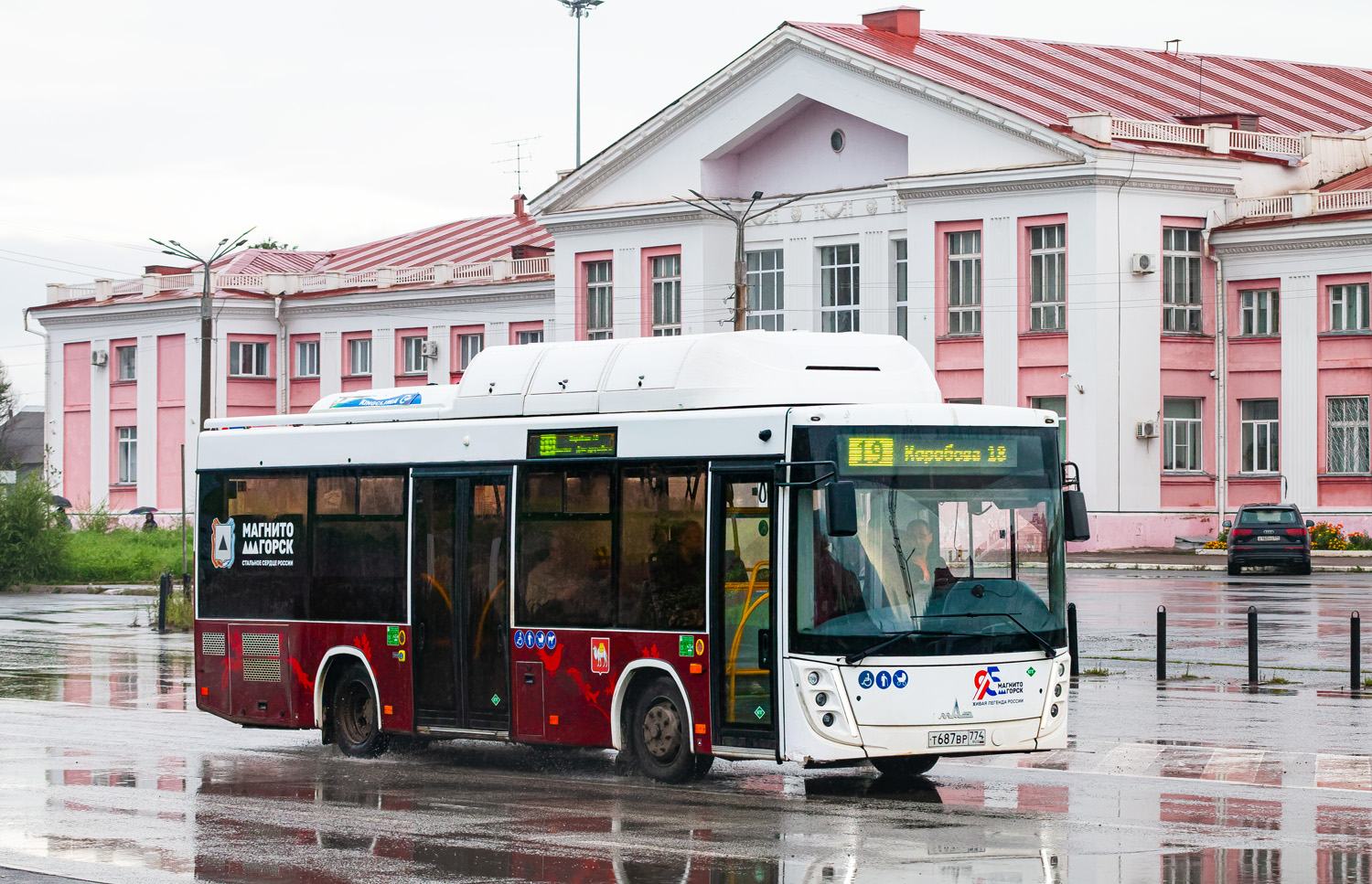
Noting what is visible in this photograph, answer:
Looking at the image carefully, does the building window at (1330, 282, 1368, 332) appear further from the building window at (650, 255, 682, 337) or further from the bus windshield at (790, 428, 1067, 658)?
the bus windshield at (790, 428, 1067, 658)

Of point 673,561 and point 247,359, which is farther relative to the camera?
point 247,359

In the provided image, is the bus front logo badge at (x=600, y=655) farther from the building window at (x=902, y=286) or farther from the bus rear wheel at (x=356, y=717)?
the building window at (x=902, y=286)

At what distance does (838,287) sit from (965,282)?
5.18 meters

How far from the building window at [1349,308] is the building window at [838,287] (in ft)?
46.1

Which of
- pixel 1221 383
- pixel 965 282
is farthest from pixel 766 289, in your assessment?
pixel 1221 383

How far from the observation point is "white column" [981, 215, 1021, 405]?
5809 cm

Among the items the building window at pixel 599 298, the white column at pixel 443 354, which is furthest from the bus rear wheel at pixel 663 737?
the white column at pixel 443 354

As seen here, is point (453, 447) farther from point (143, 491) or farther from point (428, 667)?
point (143, 491)

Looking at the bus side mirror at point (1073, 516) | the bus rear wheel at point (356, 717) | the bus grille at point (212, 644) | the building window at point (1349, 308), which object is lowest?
the bus rear wheel at point (356, 717)

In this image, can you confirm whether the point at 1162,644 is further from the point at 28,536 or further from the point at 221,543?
the point at 28,536

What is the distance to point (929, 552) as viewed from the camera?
44.0 ft

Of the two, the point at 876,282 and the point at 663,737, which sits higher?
the point at 876,282

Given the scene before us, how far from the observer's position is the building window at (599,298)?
68.1 meters

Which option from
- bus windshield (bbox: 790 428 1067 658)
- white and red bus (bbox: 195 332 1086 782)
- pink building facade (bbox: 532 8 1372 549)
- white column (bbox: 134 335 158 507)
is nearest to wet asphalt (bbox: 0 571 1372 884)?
white and red bus (bbox: 195 332 1086 782)
